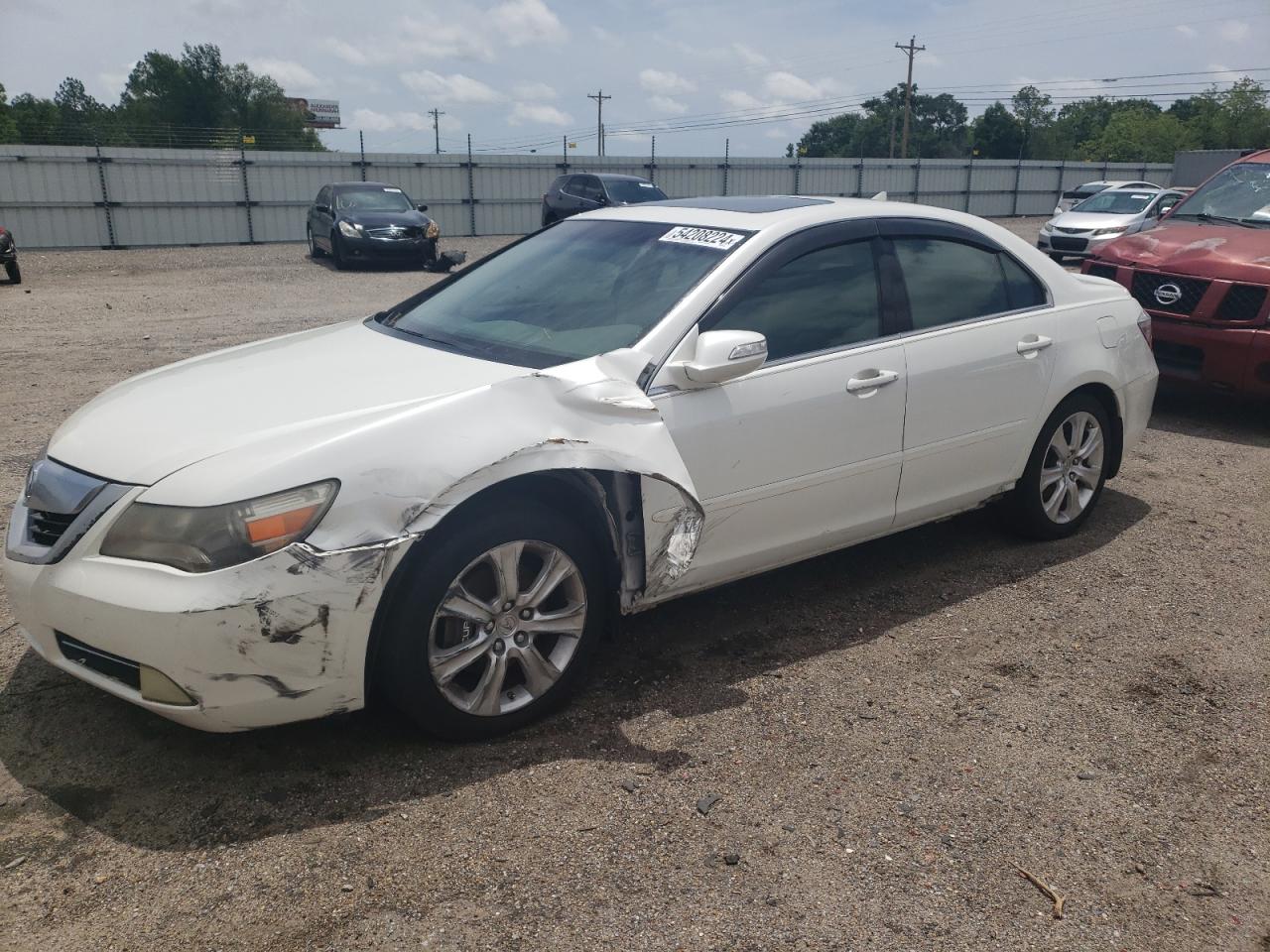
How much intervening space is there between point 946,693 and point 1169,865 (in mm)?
983

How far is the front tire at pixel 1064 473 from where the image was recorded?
479 cm

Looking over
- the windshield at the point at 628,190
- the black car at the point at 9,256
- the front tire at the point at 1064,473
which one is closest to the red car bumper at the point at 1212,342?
the front tire at the point at 1064,473

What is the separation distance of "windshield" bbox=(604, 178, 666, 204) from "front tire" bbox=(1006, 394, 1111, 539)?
16.6 m

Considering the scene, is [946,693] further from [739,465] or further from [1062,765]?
[739,465]

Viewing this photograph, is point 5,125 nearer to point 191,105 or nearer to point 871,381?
point 191,105

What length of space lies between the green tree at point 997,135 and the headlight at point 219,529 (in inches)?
3931

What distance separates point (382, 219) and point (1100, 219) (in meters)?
13.7

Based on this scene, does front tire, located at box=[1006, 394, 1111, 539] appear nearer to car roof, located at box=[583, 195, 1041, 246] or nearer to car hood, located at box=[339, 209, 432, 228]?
car roof, located at box=[583, 195, 1041, 246]

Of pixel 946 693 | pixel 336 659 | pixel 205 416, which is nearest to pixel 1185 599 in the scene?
pixel 946 693

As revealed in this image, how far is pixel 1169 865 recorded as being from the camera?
8.90 ft

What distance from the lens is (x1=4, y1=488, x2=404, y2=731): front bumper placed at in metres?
2.66

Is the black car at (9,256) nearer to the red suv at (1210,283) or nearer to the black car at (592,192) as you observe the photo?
the black car at (592,192)

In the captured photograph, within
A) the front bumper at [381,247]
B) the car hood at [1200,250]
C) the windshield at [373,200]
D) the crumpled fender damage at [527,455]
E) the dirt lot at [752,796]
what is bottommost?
the dirt lot at [752,796]

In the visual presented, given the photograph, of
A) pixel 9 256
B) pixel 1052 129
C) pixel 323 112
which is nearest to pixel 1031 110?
pixel 1052 129
